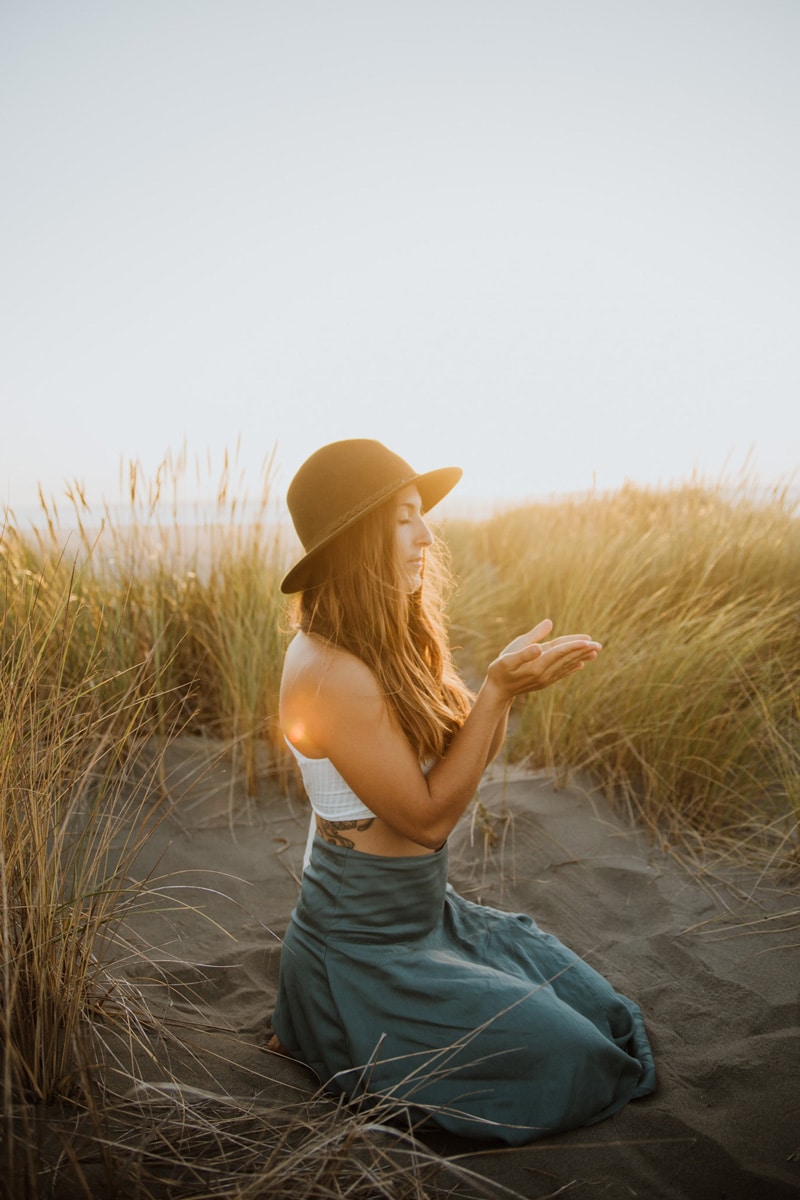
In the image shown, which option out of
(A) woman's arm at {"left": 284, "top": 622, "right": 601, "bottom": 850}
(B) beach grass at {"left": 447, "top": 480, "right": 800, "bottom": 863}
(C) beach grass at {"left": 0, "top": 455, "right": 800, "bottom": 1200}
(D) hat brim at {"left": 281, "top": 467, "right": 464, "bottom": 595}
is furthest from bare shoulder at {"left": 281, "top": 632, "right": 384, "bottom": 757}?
(B) beach grass at {"left": 447, "top": 480, "right": 800, "bottom": 863}

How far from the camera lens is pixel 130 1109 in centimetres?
128

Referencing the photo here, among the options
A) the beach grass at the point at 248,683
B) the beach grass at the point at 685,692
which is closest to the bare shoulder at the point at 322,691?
the beach grass at the point at 248,683

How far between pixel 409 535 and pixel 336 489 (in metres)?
0.22

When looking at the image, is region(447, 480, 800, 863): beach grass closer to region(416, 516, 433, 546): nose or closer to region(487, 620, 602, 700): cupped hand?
region(487, 620, 602, 700): cupped hand

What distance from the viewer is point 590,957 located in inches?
84.0

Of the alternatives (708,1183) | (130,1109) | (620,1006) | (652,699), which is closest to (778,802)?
(652,699)

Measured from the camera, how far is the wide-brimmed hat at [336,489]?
1.58 meters

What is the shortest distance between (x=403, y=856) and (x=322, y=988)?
38cm

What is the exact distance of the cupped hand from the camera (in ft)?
5.00

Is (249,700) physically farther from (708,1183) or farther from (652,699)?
(708,1183)

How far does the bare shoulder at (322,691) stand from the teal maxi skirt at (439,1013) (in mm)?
358

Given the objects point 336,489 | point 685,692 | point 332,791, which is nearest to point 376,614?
point 336,489

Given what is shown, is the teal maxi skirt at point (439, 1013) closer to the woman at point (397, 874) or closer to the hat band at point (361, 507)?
the woman at point (397, 874)

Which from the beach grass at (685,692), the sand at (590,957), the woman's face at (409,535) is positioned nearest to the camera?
the sand at (590,957)
